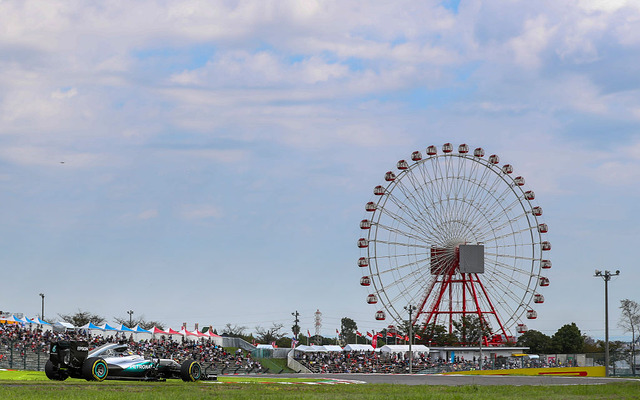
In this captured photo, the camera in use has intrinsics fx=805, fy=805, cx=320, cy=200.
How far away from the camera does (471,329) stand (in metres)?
110

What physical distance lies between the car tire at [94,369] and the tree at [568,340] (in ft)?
348

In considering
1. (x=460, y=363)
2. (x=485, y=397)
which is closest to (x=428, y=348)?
(x=460, y=363)

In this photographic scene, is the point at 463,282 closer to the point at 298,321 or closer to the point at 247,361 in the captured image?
the point at 247,361

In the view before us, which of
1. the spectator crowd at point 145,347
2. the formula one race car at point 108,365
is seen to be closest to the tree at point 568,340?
the spectator crowd at point 145,347

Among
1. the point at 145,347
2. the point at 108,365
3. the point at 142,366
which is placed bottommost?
the point at 145,347

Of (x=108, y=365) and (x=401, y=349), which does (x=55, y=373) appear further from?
(x=401, y=349)

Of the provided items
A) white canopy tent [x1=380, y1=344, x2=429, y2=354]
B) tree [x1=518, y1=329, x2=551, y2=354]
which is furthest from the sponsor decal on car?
tree [x1=518, y1=329, x2=551, y2=354]

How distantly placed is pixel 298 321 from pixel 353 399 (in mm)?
100135

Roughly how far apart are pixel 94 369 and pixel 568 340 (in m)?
108

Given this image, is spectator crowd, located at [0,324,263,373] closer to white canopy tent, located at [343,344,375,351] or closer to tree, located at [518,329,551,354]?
white canopy tent, located at [343,344,375,351]

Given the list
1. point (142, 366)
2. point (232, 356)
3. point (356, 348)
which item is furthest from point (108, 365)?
point (356, 348)

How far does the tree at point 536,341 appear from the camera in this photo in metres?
132

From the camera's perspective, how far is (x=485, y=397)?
2277 cm

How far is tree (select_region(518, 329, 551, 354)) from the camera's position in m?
132
